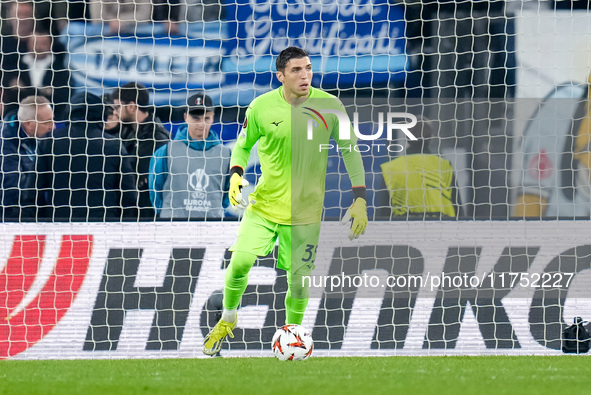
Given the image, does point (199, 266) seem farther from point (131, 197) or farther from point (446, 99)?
point (446, 99)

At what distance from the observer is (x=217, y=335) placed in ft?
23.9

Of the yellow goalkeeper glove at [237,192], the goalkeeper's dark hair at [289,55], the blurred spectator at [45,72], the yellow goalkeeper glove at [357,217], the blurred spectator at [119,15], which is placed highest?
the blurred spectator at [119,15]

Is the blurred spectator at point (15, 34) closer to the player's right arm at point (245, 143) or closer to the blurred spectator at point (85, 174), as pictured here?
the blurred spectator at point (85, 174)

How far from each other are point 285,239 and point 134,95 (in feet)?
7.09

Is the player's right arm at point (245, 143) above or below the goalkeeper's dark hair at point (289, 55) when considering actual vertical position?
below

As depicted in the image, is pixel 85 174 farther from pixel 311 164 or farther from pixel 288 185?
pixel 311 164

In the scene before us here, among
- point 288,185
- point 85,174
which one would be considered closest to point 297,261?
point 288,185

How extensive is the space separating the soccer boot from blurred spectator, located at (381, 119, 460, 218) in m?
1.76

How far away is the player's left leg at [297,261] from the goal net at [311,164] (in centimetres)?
13

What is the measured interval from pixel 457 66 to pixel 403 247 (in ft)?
5.50

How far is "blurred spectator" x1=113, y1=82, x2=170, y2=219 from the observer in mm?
8242

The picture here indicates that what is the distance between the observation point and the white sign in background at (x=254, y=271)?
7.83 meters

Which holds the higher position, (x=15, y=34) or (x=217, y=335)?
(x=15, y=34)

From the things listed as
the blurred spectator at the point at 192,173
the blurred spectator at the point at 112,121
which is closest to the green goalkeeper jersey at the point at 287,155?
the blurred spectator at the point at 192,173
